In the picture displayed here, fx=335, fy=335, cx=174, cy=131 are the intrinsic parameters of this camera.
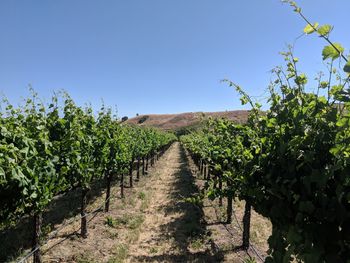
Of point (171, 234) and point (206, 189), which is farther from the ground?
point (206, 189)

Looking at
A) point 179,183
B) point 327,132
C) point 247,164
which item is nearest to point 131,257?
point 247,164

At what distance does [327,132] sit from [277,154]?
932 mm

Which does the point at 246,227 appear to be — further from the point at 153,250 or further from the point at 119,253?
the point at 119,253

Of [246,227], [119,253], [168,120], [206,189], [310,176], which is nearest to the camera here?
[310,176]

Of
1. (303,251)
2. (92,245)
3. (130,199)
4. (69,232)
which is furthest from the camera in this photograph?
(130,199)

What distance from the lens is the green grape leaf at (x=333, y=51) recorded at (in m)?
2.04

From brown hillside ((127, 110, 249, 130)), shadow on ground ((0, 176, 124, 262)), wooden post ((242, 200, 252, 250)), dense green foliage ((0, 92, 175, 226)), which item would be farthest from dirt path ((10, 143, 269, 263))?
brown hillside ((127, 110, 249, 130))

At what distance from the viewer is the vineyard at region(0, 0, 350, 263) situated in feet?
10.2

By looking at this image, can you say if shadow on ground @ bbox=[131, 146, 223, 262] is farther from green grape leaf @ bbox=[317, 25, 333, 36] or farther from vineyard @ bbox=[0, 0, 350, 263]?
green grape leaf @ bbox=[317, 25, 333, 36]

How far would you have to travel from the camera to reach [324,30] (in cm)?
204

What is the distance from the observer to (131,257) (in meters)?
10.0

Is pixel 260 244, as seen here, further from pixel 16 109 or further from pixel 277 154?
pixel 16 109

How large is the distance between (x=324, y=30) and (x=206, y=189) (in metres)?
5.33

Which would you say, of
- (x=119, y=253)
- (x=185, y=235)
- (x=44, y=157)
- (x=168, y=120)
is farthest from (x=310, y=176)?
(x=168, y=120)
